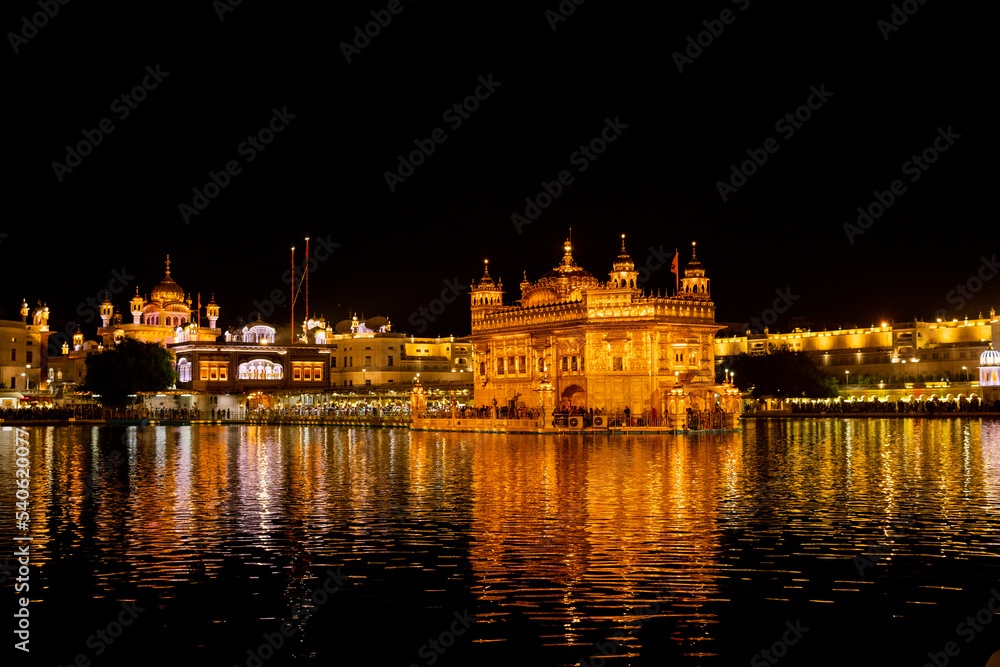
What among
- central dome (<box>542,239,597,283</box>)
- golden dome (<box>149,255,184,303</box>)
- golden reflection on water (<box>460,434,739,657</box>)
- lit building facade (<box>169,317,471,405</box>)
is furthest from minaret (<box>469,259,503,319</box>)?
golden dome (<box>149,255,184,303</box>)

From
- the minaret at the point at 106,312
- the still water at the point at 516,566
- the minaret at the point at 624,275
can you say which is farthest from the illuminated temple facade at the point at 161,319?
the still water at the point at 516,566

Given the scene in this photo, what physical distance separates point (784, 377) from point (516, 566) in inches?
3116

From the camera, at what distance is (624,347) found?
59.7 metres

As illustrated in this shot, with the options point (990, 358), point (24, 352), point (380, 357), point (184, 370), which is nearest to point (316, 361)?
point (380, 357)

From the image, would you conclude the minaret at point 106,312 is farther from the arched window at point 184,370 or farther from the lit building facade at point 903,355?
the lit building facade at point 903,355

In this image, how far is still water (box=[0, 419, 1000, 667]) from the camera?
1212 centimetres

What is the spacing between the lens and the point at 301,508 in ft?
74.1

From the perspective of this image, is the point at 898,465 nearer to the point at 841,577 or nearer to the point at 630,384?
the point at 841,577

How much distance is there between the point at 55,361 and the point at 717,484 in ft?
329

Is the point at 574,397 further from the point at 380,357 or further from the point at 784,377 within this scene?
the point at 380,357

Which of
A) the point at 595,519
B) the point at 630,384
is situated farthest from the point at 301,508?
the point at 630,384

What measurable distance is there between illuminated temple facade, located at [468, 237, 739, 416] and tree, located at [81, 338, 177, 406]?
1236 inches

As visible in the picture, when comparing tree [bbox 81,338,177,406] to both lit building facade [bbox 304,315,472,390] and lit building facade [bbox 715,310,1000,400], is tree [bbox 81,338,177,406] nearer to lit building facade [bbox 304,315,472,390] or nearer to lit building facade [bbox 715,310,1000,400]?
lit building facade [bbox 304,315,472,390]

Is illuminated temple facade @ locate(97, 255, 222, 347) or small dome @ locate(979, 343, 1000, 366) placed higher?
illuminated temple facade @ locate(97, 255, 222, 347)
